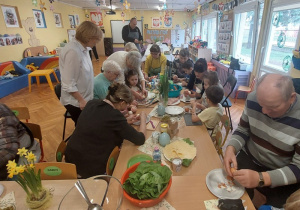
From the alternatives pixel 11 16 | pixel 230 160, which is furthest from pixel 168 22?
pixel 230 160

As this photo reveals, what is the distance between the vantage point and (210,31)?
749 cm

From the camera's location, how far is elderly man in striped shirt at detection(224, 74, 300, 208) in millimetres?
967

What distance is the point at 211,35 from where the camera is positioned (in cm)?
742

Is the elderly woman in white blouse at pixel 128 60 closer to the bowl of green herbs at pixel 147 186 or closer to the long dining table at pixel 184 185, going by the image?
the long dining table at pixel 184 185

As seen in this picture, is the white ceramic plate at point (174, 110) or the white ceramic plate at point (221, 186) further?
the white ceramic plate at point (174, 110)

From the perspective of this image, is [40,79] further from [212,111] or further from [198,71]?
[212,111]

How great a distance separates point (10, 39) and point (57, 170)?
19.4ft

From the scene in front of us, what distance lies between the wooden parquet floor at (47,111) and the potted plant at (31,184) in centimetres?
161

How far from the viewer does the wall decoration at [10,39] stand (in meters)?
4.95

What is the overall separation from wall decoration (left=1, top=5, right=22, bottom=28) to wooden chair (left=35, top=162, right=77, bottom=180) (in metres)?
5.92

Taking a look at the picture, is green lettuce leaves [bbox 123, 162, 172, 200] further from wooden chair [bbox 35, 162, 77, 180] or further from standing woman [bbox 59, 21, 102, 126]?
standing woman [bbox 59, 21, 102, 126]

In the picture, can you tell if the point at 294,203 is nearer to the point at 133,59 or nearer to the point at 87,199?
the point at 87,199

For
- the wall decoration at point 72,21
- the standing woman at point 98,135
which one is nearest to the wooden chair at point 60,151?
the standing woman at point 98,135

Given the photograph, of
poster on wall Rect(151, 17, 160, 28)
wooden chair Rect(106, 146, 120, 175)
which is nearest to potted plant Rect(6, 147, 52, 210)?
wooden chair Rect(106, 146, 120, 175)
